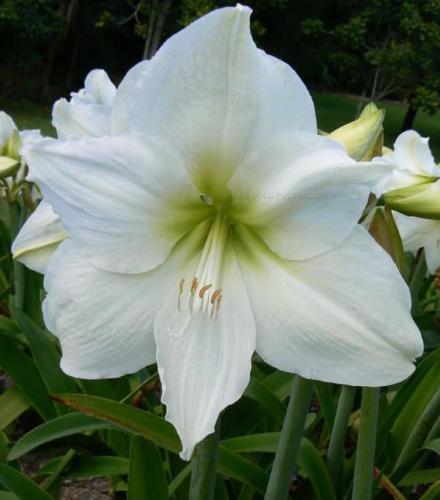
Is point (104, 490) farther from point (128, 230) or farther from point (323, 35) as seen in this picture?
point (323, 35)

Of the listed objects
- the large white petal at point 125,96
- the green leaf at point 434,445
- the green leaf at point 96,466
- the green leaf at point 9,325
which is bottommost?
the green leaf at point 9,325

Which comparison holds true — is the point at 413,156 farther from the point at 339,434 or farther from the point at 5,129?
the point at 5,129

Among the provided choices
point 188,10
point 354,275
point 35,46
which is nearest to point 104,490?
point 354,275

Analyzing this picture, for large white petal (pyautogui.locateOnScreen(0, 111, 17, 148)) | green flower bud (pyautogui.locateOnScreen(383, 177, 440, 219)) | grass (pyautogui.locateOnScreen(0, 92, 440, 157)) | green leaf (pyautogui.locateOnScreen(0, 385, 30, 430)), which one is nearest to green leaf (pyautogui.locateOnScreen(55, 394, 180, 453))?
green flower bud (pyautogui.locateOnScreen(383, 177, 440, 219))

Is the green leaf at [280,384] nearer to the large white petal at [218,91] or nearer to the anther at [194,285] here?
the anther at [194,285]

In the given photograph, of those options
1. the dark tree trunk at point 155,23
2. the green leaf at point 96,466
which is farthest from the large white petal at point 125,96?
the dark tree trunk at point 155,23

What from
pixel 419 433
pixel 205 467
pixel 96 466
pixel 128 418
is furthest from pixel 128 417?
pixel 419 433

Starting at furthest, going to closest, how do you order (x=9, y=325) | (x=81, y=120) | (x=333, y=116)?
(x=333, y=116) → (x=9, y=325) → (x=81, y=120)
